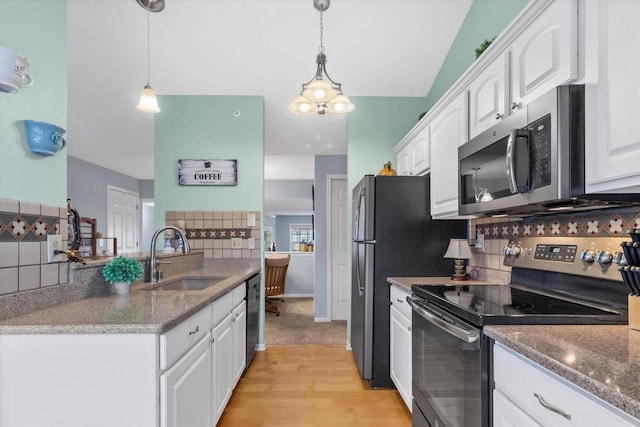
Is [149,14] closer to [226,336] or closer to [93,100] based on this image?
[93,100]

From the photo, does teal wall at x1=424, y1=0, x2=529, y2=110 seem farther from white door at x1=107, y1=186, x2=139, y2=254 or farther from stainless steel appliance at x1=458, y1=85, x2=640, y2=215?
white door at x1=107, y1=186, x2=139, y2=254

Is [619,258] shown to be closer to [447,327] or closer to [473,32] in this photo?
[447,327]

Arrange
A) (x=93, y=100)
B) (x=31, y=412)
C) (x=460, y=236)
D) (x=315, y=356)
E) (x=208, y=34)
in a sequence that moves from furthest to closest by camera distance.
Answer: (x=93, y=100) → (x=315, y=356) → (x=208, y=34) → (x=460, y=236) → (x=31, y=412)

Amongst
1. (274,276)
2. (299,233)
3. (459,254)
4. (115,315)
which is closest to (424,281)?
(459,254)

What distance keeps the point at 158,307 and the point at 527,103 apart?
1.77 meters

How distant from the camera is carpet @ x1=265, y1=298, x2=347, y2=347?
3914mm

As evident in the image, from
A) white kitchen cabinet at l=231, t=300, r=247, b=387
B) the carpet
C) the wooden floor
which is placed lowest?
the carpet

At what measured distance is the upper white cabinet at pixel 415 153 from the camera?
273 cm

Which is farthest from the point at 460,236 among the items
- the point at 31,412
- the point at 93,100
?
the point at 93,100

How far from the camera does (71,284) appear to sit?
1.68 m

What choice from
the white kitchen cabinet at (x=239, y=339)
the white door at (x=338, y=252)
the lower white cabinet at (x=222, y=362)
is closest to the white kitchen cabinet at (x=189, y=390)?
the lower white cabinet at (x=222, y=362)

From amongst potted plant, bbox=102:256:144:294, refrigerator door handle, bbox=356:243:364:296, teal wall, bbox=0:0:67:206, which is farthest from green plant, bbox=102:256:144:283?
refrigerator door handle, bbox=356:243:364:296

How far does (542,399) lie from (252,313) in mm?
2479

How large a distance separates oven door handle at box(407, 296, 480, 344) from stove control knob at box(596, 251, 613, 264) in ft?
2.00
